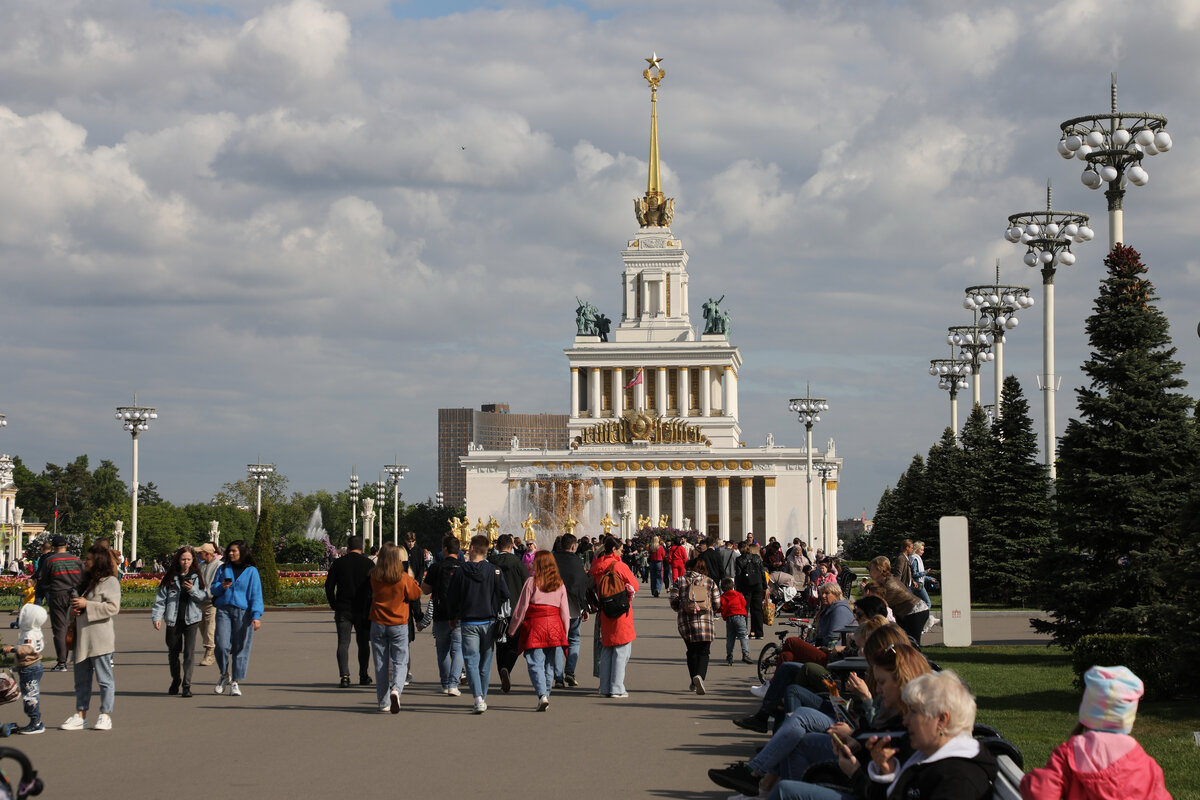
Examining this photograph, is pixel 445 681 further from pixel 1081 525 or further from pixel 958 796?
pixel 958 796

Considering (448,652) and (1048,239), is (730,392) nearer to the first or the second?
(1048,239)

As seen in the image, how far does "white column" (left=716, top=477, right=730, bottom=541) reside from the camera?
100438mm

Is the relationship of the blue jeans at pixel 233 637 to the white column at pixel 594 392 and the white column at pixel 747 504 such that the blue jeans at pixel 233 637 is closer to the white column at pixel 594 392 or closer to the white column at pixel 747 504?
the white column at pixel 747 504

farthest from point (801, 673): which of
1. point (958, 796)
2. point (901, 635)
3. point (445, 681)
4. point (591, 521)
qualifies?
point (591, 521)

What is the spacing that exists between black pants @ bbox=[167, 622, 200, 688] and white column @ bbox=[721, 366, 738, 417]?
9599 centimetres

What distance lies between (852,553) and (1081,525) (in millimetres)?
82883

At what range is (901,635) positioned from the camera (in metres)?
7.66

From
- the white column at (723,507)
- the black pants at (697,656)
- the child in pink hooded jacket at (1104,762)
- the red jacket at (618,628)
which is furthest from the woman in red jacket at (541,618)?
the white column at (723,507)

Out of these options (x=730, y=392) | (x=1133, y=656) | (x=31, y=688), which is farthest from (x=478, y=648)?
(x=730, y=392)

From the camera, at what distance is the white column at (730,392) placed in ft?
368

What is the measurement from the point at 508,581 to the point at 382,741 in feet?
13.8

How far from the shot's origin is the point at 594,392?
4336 inches

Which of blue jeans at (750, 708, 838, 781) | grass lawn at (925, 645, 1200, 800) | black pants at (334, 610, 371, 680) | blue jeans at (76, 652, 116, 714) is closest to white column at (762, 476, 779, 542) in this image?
grass lawn at (925, 645, 1200, 800)

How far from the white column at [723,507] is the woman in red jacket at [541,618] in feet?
281
